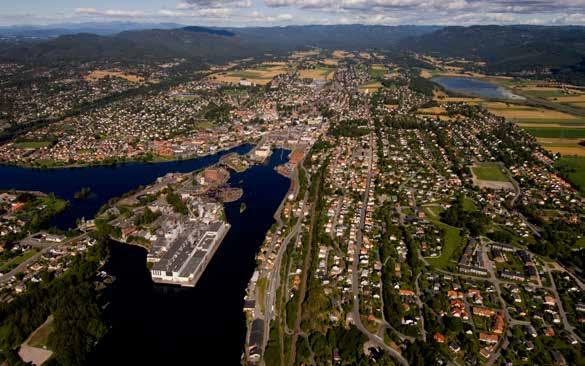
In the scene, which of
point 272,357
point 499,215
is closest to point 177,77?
point 499,215

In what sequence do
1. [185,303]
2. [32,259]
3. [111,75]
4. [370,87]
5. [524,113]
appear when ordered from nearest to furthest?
[185,303]
[32,259]
[524,113]
[370,87]
[111,75]

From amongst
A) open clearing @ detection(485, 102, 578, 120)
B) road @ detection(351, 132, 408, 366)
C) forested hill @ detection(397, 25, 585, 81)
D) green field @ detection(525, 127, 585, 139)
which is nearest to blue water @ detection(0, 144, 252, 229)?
road @ detection(351, 132, 408, 366)

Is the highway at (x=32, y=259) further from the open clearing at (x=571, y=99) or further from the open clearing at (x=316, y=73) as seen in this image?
the open clearing at (x=316, y=73)

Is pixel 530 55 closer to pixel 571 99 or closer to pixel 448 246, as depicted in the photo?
pixel 571 99

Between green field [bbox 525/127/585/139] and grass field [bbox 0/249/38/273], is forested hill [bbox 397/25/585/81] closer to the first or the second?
green field [bbox 525/127/585/139]

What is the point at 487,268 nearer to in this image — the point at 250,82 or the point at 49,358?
the point at 49,358

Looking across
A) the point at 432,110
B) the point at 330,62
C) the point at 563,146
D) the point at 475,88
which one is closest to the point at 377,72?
the point at 330,62

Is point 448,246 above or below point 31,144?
above

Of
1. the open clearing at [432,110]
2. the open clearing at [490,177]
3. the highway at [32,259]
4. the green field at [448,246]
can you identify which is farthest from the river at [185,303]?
the open clearing at [432,110]
